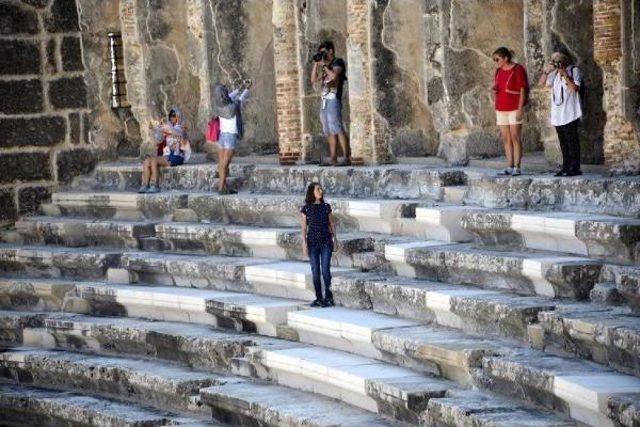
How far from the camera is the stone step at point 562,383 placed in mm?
13188

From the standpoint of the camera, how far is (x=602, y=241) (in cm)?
1567

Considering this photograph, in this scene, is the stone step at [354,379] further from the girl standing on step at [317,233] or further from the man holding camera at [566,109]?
the man holding camera at [566,109]

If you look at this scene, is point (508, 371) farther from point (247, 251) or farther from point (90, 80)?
point (90, 80)

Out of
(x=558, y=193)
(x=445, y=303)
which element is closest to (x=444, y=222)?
(x=558, y=193)

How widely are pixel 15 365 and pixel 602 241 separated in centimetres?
759

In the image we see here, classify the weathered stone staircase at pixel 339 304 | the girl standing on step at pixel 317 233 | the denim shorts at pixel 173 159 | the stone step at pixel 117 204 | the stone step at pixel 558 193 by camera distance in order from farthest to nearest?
1. the denim shorts at pixel 173 159
2. the stone step at pixel 117 204
3. the girl standing on step at pixel 317 233
4. the stone step at pixel 558 193
5. the weathered stone staircase at pixel 339 304

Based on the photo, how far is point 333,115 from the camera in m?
21.3

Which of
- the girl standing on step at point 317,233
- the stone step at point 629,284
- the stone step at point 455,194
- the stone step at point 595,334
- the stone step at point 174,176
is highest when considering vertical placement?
the stone step at point 174,176

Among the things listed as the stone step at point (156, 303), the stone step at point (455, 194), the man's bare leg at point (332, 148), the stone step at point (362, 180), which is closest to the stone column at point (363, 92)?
the man's bare leg at point (332, 148)

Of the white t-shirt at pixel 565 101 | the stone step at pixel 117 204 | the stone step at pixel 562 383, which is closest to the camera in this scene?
the stone step at pixel 562 383

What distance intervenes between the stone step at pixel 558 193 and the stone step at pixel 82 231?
4984mm

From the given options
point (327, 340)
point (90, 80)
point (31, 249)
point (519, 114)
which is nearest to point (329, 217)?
point (327, 340)

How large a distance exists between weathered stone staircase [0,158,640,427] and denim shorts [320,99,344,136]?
1.75ft

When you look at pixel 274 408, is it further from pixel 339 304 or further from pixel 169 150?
pixel 169 150
